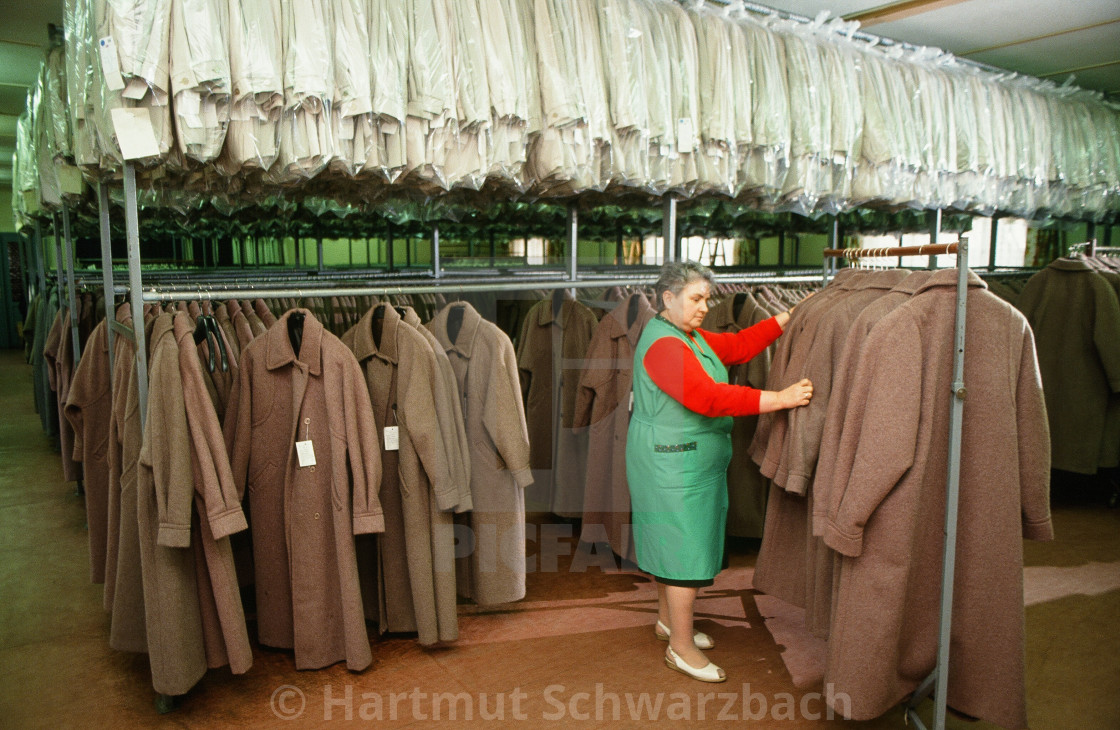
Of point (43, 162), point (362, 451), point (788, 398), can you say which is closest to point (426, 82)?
point (362, 451)

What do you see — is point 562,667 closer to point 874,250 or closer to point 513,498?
point 513,498

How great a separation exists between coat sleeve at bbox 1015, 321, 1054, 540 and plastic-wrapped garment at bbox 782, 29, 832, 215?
72.7 inches

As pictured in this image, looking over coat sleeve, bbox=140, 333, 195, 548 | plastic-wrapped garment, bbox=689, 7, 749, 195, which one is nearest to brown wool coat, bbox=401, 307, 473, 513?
coat sleeve, bbox=140, 333, 195, 548

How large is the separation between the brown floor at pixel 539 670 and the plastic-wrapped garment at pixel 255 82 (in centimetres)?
194

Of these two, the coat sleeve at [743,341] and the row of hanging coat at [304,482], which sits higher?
the coat sleeve at [743,341]

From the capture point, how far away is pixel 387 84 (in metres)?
2.64

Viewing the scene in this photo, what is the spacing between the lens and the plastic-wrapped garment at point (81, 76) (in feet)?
7.70

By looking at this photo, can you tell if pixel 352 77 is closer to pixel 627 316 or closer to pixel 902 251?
pixel 627 316

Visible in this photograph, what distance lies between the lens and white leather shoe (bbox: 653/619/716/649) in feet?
9.72

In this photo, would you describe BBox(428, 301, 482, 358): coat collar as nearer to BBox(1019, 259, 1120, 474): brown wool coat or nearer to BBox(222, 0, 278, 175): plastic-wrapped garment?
BBox(222, 0, 278, 175): plastic-wrapped garment

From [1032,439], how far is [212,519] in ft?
8.32

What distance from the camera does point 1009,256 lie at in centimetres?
831

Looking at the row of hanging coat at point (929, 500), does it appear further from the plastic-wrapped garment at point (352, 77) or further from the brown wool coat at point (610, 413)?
the plastic-wrapped garment at point (352, 77)

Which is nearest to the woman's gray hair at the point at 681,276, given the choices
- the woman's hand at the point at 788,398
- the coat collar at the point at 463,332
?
the woman's hand at the point at 788,398
